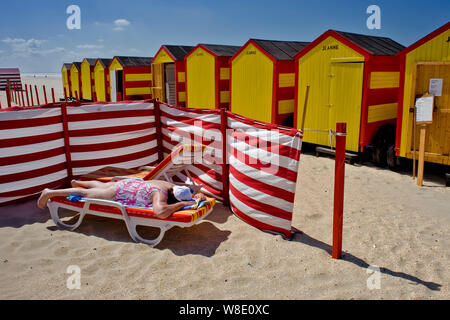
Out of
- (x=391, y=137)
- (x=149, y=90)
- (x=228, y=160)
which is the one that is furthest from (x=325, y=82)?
(x=149, y=90)

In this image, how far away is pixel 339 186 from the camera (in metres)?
3.95

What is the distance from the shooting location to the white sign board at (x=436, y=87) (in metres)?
7.07

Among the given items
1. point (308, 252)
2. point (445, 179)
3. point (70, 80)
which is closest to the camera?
point (308, 252)

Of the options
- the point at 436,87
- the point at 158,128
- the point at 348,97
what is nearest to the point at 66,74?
the point at 158,128

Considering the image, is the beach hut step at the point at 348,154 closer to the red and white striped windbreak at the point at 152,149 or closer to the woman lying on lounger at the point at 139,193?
the red and white striped windbreak at the point at 152,149

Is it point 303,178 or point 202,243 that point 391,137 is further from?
point 202,243

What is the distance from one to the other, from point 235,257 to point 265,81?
7.07m

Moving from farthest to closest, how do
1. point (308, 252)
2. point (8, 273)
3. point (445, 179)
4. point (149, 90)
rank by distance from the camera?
point (149, 90), point (445, 179), point (308, 252), point (8, 273)

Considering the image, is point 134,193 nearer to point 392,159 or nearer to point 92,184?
point 92,184

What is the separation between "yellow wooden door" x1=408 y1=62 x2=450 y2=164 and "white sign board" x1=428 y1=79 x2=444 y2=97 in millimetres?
45

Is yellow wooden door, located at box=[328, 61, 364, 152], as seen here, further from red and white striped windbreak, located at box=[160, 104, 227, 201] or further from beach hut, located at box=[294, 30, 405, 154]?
red and white striped windbreak, located at box=[160, 104, 227, 201]

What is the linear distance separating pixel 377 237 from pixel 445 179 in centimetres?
363
